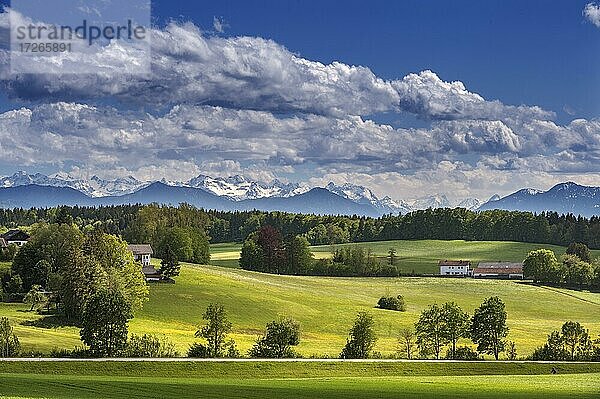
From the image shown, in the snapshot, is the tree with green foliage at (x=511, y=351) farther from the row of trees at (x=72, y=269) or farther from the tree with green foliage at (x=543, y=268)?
the tree with green foliage at (x=543, y=268)

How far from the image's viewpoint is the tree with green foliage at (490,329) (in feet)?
Answer: 276

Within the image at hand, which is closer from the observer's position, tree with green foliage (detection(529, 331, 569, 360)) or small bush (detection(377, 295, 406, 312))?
tree with green foliage (detection(529, 331, 569, 360))

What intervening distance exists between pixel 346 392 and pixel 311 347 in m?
33.8

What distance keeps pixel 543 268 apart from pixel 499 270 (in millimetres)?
21209

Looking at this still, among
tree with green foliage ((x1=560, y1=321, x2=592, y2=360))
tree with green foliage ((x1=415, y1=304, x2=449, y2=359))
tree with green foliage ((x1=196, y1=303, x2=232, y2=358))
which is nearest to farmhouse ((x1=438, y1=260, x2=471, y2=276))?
tree with green foliage ((x1=415, y1=304, x2=449, y2=359))

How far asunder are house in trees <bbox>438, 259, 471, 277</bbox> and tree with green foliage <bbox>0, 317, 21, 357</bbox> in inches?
4993

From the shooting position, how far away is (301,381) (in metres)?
56.5

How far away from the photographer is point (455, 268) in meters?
189

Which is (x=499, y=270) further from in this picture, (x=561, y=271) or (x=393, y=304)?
(x=393, y=304)

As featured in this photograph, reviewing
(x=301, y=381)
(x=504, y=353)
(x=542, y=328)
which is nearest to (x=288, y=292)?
(x=542, y=328)

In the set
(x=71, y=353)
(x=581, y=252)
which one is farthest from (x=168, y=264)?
(x=581, y=252)

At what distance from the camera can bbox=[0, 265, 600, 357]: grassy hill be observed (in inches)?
3462

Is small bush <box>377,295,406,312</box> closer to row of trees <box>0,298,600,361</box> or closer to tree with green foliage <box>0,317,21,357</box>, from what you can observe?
row of trees <box>0,298,600,361</box>

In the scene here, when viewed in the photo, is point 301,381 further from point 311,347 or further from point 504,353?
point 504,353
